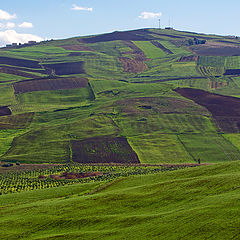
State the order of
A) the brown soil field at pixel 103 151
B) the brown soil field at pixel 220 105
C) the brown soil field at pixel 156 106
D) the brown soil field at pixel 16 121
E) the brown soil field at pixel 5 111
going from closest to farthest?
the brown soil field at pixel 103 151
the brown soil field at pixel 220 105
the brown soil field at pixel 16 121
the brown soil field at pixel 156 106
the brown soil field at pixel 5 111

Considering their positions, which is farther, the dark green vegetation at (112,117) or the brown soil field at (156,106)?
the brown soil field at (156,106)

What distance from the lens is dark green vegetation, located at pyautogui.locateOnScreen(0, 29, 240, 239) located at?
40.0m

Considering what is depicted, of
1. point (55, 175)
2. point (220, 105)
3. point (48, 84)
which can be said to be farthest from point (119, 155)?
point (48, 84)

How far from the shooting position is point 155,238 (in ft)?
115

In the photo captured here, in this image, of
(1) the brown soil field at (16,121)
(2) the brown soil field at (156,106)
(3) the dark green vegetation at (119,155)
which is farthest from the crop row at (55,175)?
(2) the brown soil field at (156,106)

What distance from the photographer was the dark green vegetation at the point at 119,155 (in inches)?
1574

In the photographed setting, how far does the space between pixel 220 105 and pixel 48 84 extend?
86619 millimetres

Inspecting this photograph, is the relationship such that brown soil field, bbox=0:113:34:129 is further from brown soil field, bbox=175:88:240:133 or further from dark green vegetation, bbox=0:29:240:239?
brown soil field, bbox=175:88:240:133

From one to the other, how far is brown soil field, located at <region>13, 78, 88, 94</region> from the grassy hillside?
12362 cm

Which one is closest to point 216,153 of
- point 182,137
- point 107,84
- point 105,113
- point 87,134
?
point 182,137

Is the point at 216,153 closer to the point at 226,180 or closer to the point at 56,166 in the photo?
the point at 56,166

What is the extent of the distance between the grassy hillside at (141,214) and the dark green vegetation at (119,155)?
13 centimetres

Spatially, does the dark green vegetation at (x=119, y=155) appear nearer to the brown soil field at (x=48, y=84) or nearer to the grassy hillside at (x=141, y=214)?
the grassy hillside at (x=141, y=214)

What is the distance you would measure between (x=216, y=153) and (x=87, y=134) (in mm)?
40444
